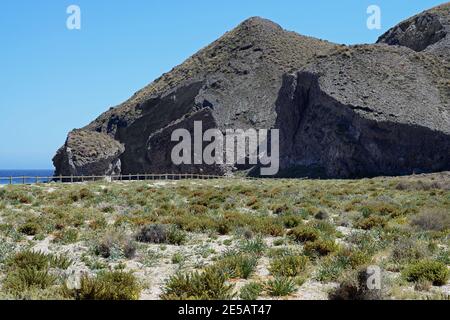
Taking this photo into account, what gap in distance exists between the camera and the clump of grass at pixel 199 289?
8.66 metres

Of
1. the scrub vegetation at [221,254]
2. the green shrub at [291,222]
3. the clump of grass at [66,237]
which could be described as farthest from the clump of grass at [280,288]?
the green shrub at [291,222]

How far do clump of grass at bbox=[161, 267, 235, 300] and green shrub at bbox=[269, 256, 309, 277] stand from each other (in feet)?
6.23

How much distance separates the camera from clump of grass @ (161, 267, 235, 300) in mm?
8664

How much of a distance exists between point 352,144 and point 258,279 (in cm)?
6409

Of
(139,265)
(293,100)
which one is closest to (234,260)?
(139,265)

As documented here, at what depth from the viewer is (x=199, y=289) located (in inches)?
351

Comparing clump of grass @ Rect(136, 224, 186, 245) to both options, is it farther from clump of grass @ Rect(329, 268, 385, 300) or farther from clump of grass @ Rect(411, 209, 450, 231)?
clump of grass @ Rect(411, 209, 450, 231)

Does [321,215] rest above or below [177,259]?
above

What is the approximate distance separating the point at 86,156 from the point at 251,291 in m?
78.7

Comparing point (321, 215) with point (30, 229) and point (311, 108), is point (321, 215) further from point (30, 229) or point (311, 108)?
point (311, 108)

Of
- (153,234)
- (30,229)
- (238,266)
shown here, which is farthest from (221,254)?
(30,229)

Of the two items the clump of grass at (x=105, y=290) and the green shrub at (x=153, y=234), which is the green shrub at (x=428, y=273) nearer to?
the clump of grass at (x=105, y=290)

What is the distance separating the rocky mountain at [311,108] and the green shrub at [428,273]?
59.2 metres

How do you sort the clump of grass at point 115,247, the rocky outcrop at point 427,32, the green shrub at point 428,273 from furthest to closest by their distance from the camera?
the rocky outcrop at point 427,32, the clump of grass at point 115,247, the green shrub at point 428,273
